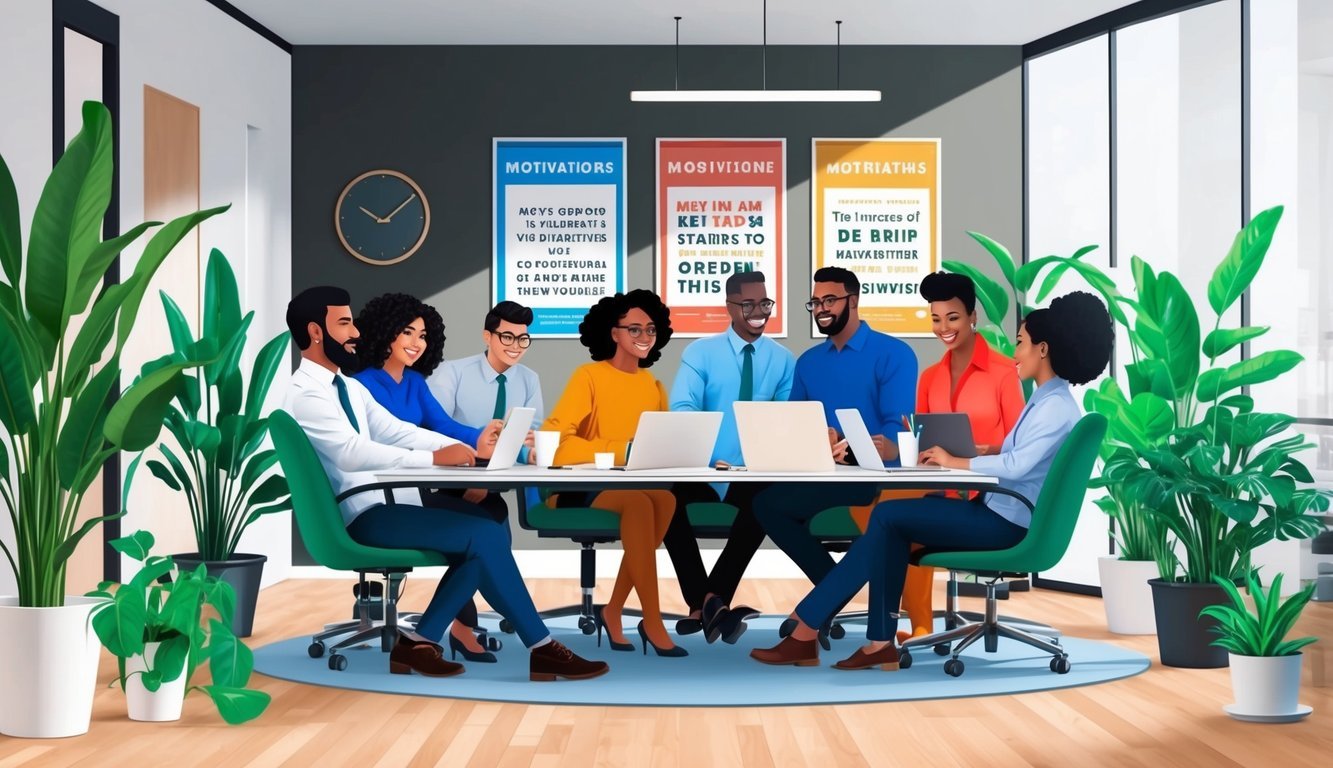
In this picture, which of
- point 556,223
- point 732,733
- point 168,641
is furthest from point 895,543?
point 556,223

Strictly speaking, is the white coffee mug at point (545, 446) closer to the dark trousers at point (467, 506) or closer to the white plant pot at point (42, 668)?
the dark trousers at point (467, 506)

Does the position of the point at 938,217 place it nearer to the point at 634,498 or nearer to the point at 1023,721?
the point at 634,498

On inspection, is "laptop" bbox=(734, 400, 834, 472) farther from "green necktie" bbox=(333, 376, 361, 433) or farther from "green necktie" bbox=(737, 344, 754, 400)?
"green necktie" bbox=(333, 376, 361, 433)

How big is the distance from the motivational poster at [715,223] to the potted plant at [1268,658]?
4.06m

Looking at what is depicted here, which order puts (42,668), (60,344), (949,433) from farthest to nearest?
(949,433) < (60,344) < (42,668)

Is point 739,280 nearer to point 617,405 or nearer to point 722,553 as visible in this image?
point 617,405

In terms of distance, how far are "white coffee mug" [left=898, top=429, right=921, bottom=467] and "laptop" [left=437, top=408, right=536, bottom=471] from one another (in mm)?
1233

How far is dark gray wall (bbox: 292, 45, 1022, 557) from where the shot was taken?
7895 mm

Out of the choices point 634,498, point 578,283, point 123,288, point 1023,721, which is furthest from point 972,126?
point 123,288

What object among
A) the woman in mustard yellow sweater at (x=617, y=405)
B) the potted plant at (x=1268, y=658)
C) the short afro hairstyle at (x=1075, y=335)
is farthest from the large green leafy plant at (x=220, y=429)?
the potted plant at (x=1268, y=658)

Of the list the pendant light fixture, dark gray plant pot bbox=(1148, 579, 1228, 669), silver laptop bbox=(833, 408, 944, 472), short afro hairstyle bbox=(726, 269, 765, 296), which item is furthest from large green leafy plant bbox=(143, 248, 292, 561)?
dark gray plant pot bbox=(1148, 579, 1228, 669)

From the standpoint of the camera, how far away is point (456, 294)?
25.8ft

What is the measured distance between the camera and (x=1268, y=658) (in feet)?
13.4

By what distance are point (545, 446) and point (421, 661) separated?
0.84m
